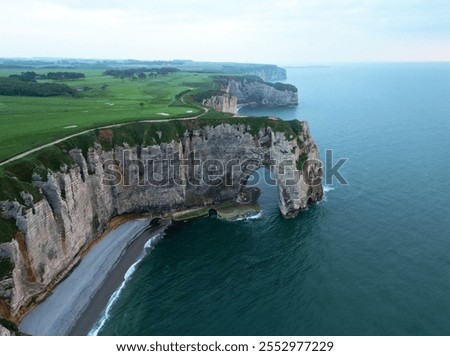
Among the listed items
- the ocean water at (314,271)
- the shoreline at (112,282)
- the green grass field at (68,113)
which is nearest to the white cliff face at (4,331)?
Result: the shoreline at (112,282)

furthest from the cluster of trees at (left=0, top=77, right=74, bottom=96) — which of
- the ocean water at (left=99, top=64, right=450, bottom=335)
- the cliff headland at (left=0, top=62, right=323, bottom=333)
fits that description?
the ocean water at (left=99, top=64, right=450, bottom=335)

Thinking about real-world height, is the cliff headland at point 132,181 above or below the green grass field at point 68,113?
below

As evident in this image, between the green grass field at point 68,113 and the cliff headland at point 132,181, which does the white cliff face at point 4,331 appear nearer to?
the cliff headland at point 132,181

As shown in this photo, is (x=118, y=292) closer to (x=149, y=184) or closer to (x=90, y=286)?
(x=90, y=286)

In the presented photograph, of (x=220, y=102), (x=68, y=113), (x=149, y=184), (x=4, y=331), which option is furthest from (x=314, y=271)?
(x=220, y=102)

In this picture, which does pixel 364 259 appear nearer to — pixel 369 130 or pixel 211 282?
pixel 211 282
